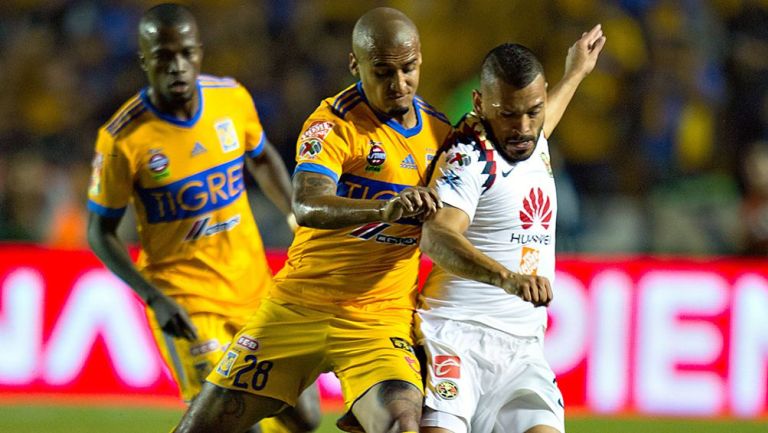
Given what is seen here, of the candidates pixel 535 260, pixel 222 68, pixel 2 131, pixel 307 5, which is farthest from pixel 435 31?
pixel 535 260

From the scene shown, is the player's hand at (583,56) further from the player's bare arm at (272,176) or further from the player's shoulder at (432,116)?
the player's bare arm at (272,176)

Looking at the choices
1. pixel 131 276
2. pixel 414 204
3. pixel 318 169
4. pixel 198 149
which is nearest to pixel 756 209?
pixel 198 149

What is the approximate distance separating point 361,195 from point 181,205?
143 cm

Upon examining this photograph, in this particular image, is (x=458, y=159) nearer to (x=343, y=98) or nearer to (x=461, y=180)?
(x=461, y=180)

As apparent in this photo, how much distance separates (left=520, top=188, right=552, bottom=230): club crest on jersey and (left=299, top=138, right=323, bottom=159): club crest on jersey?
846 millimetres

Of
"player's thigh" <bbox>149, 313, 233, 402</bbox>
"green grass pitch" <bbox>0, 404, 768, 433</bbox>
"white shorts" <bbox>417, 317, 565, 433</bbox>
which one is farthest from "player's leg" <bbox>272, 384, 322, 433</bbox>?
"green grass pitch" <bbox>0, 404, 768, 433</bbox>

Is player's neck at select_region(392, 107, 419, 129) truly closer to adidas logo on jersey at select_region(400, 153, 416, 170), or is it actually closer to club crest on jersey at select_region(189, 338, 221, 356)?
adidas logo on jersey at select_region(400, 153, 416, 170)

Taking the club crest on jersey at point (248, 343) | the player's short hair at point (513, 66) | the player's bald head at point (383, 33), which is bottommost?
the club crest on jersey at point (248, 343)

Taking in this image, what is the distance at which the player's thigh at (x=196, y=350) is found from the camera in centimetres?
596

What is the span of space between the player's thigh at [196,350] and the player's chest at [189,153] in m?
0.70

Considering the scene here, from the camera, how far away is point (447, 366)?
4.80 meters

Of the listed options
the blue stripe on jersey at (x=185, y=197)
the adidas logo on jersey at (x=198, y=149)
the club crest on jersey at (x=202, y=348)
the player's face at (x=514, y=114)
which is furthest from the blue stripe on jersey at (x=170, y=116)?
the player's face at (x=514, y=114)

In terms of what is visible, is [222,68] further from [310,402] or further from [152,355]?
[310,402]

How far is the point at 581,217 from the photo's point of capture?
11.2 metres
